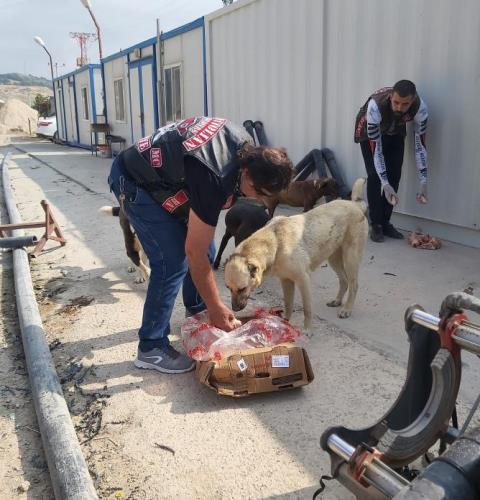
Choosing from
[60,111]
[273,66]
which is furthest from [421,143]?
[60,111]

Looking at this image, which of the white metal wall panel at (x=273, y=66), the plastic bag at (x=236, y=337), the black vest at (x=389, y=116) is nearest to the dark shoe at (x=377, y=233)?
the black vest at (x=389, y=116)

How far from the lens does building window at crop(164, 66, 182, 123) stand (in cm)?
1256

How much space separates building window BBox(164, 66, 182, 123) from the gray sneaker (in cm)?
1012

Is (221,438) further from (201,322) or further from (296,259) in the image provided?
(296,259)

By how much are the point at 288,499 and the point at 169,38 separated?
40.3 feet

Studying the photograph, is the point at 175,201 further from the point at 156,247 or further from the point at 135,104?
the point at 135,104

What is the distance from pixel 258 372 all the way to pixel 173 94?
36.8 ft

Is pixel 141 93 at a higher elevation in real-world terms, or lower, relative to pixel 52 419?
higher

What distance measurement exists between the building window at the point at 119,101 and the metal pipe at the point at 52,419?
564 inches

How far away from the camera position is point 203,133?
2.70 metres

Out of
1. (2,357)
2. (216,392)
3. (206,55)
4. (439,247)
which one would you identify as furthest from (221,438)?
(206,55)

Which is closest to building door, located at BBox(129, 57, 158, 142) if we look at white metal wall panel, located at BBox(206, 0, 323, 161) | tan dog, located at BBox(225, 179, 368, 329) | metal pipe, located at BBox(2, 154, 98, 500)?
white metal wall panel, located at BBox(206, 0, 323, 161)

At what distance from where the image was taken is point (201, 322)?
11.7 feet

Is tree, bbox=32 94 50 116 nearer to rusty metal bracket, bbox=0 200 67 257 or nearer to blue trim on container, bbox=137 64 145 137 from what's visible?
blue trim on container, bbox=137 64 145 137
